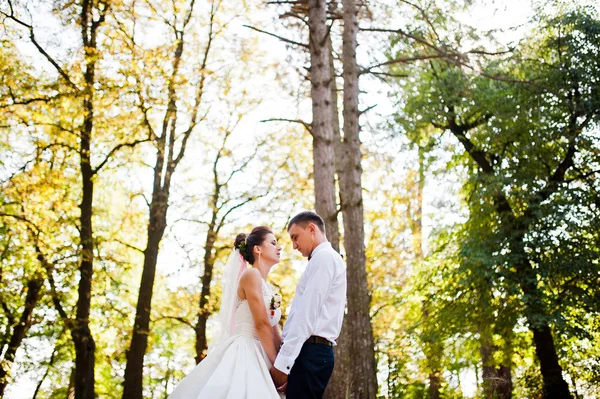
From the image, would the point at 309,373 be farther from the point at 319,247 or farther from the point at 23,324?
the point at 23,324

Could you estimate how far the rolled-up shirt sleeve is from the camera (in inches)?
143

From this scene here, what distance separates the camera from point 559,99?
13.7m

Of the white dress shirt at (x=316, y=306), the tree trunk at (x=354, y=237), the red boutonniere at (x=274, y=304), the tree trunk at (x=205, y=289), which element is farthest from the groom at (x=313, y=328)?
the tree trunk at (x=205, y=289)

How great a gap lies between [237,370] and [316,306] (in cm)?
70

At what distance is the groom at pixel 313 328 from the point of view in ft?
12.0

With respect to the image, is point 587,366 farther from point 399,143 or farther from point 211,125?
point 211,125

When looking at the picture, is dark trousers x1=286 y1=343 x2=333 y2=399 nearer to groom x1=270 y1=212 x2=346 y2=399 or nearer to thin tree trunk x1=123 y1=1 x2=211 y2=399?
groom x1=270 y1=212 x2=346 y2=399

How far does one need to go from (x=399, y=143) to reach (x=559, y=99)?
3.96 metres

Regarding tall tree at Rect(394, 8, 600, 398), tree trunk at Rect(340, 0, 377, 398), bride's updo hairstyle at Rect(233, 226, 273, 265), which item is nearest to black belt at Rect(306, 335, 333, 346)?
bride's updo hairstyle at Rect(233, 226, 273, 265)

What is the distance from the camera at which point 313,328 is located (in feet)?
12.2

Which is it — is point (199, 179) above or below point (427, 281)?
above

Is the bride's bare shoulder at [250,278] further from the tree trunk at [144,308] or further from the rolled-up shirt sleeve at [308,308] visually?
the tree trunk at [144,308]

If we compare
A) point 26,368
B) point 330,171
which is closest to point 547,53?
point 330,171

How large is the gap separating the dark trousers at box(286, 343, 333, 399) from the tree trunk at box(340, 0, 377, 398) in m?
5.02
